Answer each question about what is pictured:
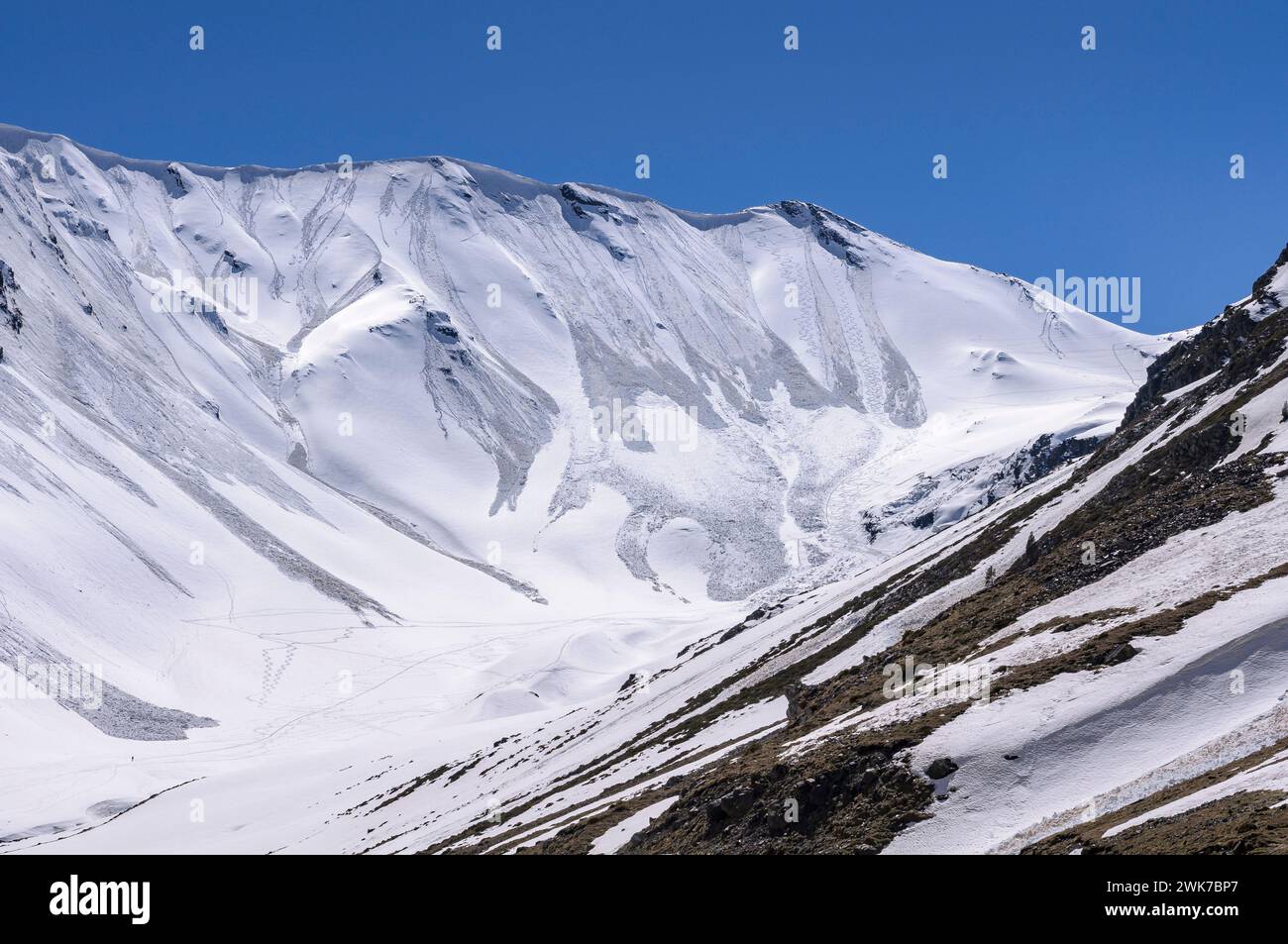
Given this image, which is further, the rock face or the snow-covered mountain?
the snow-covered mountain

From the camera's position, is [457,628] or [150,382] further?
[150,382]

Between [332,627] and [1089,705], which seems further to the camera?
[332,627]

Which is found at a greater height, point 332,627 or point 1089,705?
point 332,627

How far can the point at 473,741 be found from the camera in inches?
2968

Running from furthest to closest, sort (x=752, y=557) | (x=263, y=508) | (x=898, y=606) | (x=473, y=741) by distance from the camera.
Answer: (x=752, y=557) < (x=263, y=508) < (x=473, y=741) < (x=898, y=606)

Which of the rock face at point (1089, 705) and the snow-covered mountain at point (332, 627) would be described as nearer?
the rock face at point (1089, 705)

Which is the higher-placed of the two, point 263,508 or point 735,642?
point 263,508

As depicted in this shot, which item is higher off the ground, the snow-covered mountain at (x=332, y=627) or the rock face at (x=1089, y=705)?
the snow-covered mountain at (x=332, y=627)

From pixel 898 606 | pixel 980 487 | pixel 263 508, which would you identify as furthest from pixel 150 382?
pixel 898 606

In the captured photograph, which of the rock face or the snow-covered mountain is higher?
the snow-covered mountain

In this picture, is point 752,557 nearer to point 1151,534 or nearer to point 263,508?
point 263,508
